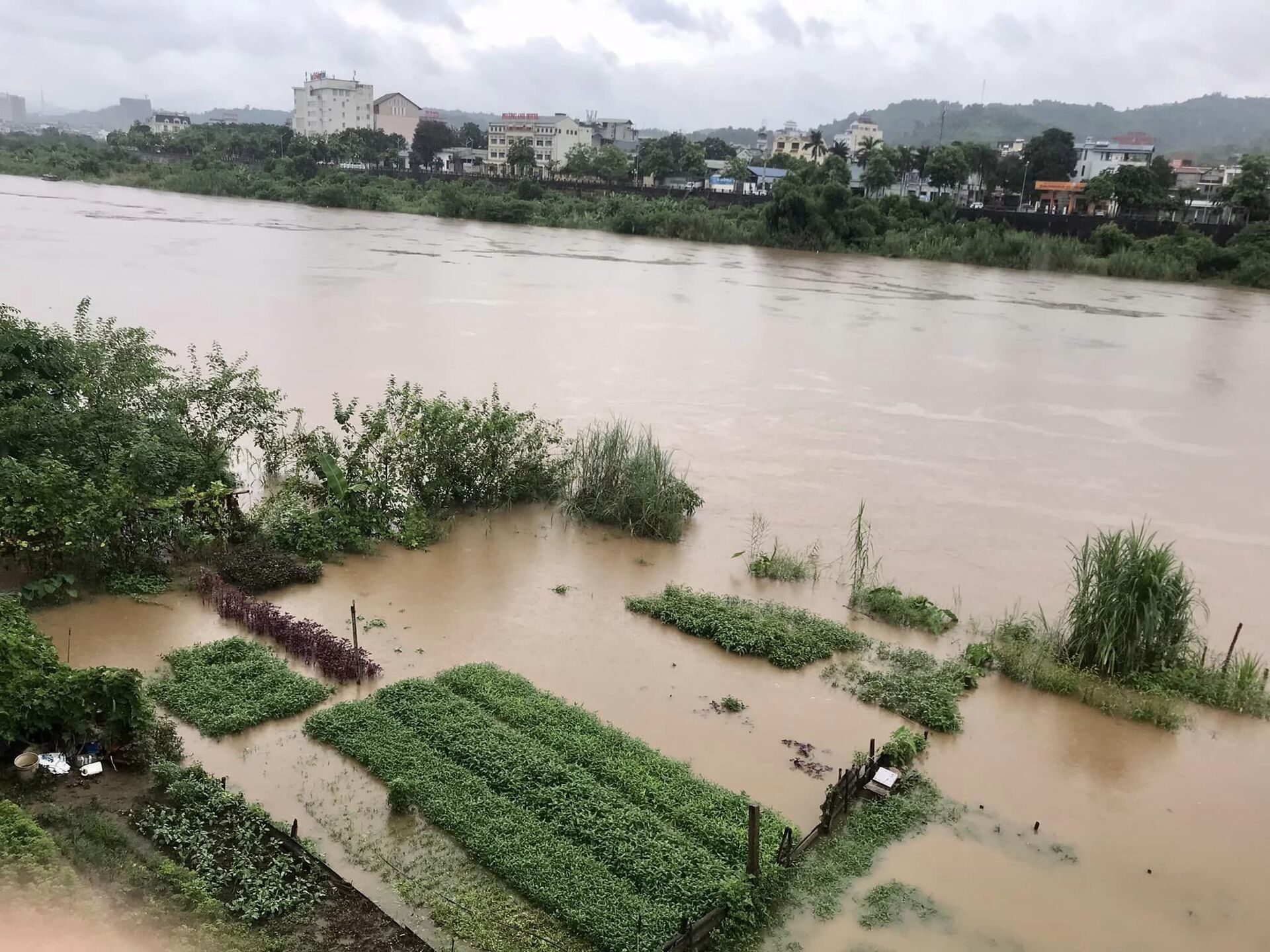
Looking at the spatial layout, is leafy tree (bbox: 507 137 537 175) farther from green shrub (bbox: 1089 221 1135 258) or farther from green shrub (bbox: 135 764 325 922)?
green shrub (bbox: 135 764 325 922)

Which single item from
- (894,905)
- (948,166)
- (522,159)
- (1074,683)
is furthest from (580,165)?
(894,905)

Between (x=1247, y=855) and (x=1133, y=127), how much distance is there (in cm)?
15654

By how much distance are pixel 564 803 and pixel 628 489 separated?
4.10 m

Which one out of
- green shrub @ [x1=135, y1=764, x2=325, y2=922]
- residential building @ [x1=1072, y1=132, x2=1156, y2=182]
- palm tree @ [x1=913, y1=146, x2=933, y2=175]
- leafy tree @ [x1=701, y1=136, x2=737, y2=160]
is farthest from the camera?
leafy tree @ [x1=701, y1=136, x2=737, y2=160]

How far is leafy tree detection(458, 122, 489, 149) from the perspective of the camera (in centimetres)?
6900

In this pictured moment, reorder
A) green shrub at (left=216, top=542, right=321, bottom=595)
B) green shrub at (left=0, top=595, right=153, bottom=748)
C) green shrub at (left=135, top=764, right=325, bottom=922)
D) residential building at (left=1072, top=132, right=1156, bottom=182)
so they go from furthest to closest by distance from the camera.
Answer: residential building at (left=1072, top=132, right=1156, bottom=182) < green shrub at (left=216, top=542, right=321, bottom=595) < green shrub at (left=0, top=595, right=153, bottom=748) < green shrub at (left=135, top=764, right=325, bottom=922)

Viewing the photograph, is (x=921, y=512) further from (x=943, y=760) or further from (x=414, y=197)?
(x=414, y=197)

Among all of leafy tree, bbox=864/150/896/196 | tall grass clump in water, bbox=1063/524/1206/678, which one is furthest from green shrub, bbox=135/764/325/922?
leafy tree, bbox=864/150/896/196

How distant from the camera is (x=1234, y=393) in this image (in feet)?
48.5

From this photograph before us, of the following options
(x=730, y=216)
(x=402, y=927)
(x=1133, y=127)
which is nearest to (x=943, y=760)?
(x=402, y=927)

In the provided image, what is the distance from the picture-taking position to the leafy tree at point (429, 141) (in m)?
56.0

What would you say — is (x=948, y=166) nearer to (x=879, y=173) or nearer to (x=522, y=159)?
(x=879, y=173)

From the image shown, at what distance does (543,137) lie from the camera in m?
62.4

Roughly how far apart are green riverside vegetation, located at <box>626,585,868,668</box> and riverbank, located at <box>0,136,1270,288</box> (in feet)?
84.9
